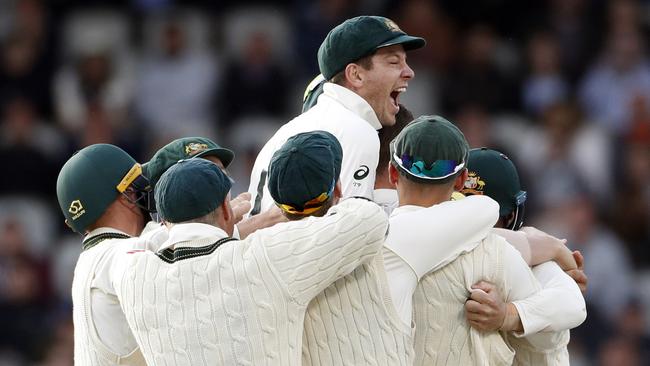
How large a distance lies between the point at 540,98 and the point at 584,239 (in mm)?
1441

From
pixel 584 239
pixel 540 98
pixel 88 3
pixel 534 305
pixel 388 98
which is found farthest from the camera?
pixel 88 3

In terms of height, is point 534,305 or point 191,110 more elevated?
point 534,305

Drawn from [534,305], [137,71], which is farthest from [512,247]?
[137,71]

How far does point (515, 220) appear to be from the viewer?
5.01 metres

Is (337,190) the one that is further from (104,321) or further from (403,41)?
(403,41)

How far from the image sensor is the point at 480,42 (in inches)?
455

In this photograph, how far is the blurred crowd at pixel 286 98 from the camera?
10547 millimetres

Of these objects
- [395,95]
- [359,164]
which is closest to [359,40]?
[395,95]

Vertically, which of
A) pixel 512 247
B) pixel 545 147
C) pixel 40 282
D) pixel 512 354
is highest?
pixel 512 247

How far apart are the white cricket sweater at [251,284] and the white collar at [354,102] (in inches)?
48.6

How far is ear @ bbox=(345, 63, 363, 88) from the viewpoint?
18.2ft

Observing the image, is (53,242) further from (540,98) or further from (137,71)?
(540,98)

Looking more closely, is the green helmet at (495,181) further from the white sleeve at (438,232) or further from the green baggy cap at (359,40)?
the green baggy cap at (359,40)

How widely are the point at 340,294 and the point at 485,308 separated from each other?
47cm
